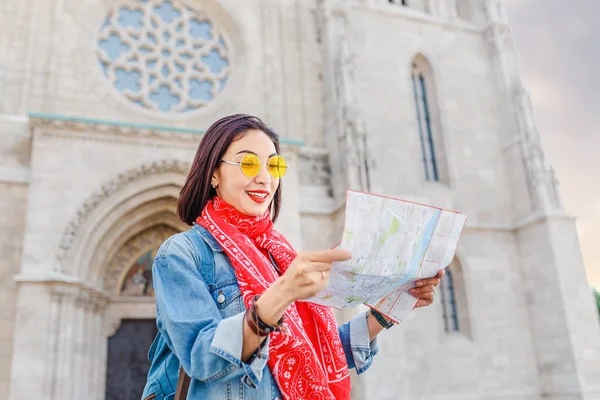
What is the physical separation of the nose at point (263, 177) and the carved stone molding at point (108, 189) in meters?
6.82

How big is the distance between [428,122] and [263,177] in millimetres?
10366

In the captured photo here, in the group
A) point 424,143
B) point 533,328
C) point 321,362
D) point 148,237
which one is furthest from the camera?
point 424,143

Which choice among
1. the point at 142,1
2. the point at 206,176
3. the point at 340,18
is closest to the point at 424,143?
the point at 340,18

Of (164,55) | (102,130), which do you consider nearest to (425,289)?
(102,130)

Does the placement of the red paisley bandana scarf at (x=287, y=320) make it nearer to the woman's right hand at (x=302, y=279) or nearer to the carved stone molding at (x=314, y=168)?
the woman's right hand at (x=302, y=279)

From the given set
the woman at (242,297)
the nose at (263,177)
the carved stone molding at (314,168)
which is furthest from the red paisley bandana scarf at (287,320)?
the carved stone molding at (314,168)

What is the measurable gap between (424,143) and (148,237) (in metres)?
5.95

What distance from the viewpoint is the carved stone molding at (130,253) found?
8.98 meters

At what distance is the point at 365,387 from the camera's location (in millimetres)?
8133

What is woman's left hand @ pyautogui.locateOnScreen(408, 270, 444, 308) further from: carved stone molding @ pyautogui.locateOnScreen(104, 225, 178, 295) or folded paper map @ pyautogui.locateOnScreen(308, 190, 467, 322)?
carved stone molding @ pyautogui.locateOnScreen(104, 225, 178, 295)

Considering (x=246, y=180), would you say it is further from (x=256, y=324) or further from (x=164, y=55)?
(x=164, y=55)

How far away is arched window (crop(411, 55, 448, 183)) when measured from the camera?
11.1m

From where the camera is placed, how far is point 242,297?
1.39m

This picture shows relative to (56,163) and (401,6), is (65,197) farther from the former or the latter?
(401,6)
